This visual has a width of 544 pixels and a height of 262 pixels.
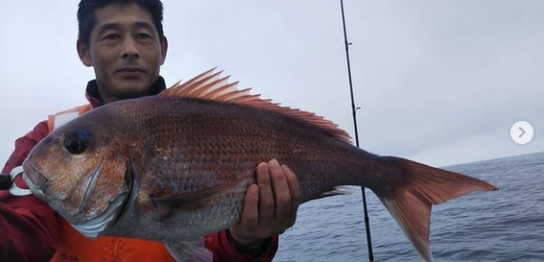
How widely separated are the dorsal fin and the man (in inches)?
16.4

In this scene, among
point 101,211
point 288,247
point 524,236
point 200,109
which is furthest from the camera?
point 288,247

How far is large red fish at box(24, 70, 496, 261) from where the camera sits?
180 cm

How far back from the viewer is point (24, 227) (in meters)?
2.22

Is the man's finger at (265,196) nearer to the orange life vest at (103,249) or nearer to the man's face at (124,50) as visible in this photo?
the orange life vest at (103,249)

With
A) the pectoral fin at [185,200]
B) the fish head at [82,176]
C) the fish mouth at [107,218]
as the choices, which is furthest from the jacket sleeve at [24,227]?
the pectoral fin at [185,200]

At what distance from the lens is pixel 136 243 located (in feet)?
8.84

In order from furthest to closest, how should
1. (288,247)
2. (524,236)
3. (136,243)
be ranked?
(288,247) < (524,236) < (136,243)

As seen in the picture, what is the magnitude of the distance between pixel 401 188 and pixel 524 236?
11287mm

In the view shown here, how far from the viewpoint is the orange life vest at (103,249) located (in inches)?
104

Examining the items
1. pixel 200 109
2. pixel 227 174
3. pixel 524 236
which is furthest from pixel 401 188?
pixel 524 236

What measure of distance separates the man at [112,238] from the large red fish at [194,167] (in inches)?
5.3

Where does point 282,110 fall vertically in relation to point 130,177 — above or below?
above

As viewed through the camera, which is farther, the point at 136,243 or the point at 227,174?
the point at 136,243

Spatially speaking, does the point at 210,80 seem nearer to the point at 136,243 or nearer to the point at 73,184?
the point at 73,184
